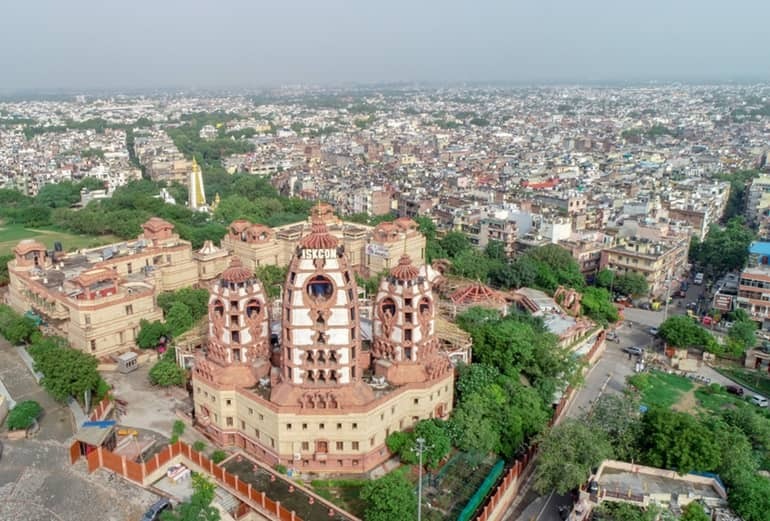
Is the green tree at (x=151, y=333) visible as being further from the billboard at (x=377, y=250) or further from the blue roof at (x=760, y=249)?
the blue roof at (x=760, y=249)

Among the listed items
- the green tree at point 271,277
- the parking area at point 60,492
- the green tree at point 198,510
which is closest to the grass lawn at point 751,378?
the green tree at point 271,277

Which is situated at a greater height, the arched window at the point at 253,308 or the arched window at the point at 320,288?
the arched window at the point at 320,288

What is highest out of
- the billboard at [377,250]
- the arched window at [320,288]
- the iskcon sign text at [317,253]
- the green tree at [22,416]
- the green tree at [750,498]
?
the iskcon sign text at [317,253]

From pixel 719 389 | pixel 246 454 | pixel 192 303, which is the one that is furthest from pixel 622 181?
pixel 246 454

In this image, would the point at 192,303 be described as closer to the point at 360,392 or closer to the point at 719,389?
the point at 360,392

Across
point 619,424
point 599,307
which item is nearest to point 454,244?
point 599,307

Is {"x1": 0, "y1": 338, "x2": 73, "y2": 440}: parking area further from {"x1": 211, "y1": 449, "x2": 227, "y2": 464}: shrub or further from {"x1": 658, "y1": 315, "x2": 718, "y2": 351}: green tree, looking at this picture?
{"x1": 658, "y1": 315, "x2": 718, "y2": 351}: green tree
